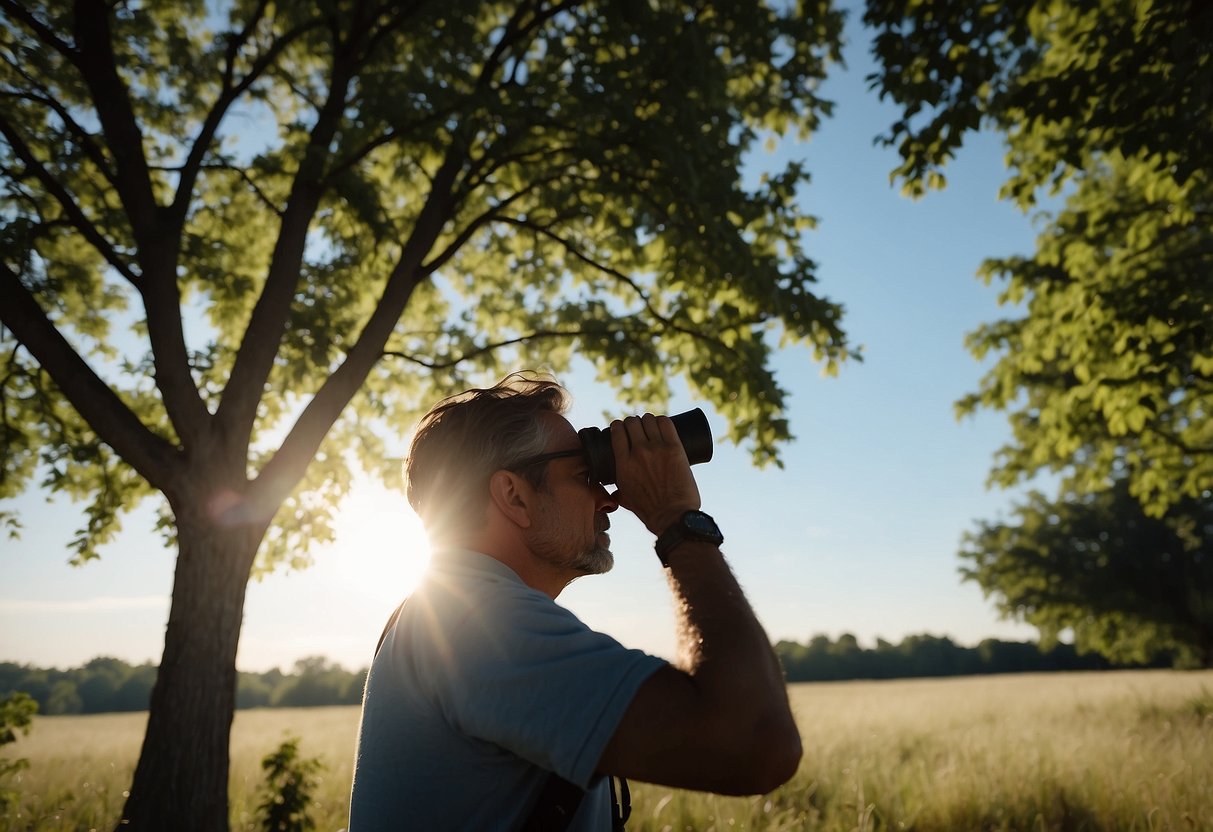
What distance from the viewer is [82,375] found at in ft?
15.5

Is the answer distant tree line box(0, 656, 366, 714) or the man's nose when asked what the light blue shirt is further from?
distant tree line box(0, 656, 366, 714)

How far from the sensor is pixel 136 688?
179ft

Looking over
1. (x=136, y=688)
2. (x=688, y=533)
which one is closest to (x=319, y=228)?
(x=688, y=533)

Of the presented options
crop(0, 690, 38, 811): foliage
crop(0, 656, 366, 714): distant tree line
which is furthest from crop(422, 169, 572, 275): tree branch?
crop(0, 656, 366, 714): distant tree line

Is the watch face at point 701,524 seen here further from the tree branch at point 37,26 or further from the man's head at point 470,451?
the tree branch at point 37,26

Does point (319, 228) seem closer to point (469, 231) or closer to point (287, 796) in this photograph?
point (469, 231)

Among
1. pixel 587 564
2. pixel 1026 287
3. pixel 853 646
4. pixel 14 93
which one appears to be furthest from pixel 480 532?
pixel 853 646

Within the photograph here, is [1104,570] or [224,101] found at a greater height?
[224,101]

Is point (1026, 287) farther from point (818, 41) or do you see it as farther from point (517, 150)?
point (517, 150)

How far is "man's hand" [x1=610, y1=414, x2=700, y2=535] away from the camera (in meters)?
1.57

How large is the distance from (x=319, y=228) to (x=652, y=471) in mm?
6359

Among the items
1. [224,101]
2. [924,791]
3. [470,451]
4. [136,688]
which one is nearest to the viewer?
[470,451]

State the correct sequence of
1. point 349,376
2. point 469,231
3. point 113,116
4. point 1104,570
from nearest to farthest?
point 113,116 → point 349,376 → point 469,231 → point 1104,570

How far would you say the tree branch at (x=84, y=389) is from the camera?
460cm
